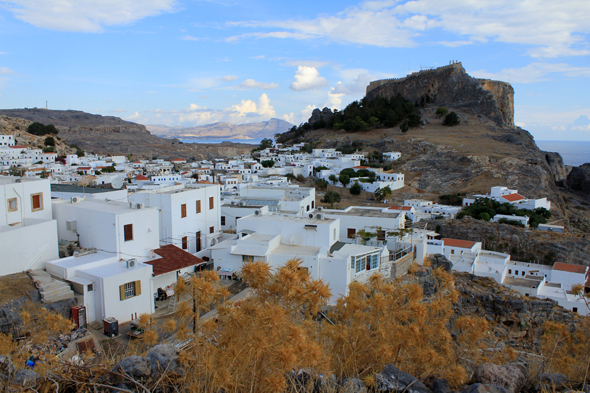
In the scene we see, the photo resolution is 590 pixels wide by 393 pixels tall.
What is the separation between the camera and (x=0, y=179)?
41.2 ft

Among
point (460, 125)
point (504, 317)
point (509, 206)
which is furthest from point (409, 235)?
point (460, 125)

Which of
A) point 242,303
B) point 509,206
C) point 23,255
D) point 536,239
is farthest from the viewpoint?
point 509,206

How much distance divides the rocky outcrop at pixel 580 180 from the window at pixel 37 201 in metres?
70.4

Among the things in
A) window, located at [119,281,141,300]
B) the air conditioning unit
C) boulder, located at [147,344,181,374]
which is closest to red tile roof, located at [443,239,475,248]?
window, located at [119,281,141,300]

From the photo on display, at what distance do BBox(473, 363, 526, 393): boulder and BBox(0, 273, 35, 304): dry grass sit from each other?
31.2ft

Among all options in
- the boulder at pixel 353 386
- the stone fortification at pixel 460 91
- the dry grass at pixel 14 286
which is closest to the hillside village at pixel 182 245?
the dry grass at pixel 14 286

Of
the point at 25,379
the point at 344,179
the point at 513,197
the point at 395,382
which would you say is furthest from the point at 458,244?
the point at 25,379

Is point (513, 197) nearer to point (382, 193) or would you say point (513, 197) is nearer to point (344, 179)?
point (382, 193)

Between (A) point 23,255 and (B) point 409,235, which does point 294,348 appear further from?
(B) point 409,235

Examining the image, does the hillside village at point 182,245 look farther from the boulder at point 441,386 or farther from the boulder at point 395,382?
the boulder at point 441,386

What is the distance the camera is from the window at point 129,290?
977 centimetres

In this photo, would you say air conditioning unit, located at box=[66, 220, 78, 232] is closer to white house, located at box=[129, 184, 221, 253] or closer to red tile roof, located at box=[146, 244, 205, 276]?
red tile roof, located at box=[146, 244, 205, 276]

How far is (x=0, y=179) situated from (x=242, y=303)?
13.2m

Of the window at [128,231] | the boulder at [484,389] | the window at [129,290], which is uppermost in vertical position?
the boulder at [484,389]
